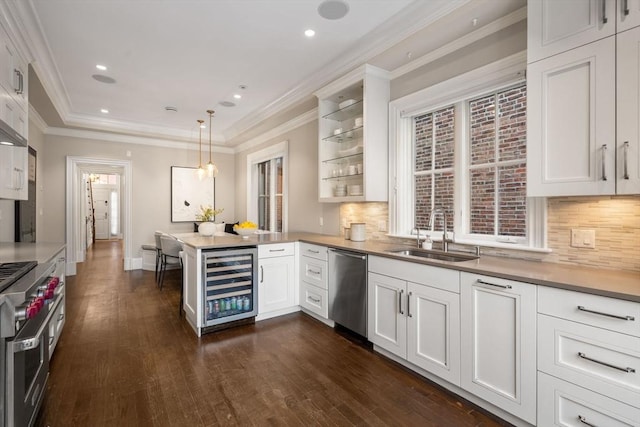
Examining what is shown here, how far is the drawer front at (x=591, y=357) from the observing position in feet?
Answer: 4.56

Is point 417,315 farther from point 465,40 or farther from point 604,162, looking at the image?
point 465,40

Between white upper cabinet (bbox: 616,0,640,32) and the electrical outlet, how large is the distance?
1128 millimetres

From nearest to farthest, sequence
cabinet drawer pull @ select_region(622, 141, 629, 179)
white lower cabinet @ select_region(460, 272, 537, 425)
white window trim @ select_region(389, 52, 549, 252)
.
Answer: cabinet drawer pull @ select_region(622, 141, 629, 179)
white lower cabinet @ select_region(460, 272, 537, 425)
white window trim @ select_region(389, 52, 549, 252)

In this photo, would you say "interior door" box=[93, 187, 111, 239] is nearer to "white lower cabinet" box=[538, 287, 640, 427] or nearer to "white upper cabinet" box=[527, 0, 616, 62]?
"white upper cabinet" box=[527, 0, 616, 62]

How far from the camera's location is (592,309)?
4.86 ft

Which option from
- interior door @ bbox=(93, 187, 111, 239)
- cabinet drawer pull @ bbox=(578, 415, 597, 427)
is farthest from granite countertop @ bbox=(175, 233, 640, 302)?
interior door @ bbox=(93, 187, 111, 239)

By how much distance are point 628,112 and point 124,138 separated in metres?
7.09

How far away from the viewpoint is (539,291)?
5.49 feet

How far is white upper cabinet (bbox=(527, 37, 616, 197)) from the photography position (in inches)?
65.1

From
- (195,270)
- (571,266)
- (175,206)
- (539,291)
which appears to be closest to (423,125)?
(571,266)

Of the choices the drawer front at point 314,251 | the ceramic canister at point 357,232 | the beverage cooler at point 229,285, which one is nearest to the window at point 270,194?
the drawer front at point 314,251

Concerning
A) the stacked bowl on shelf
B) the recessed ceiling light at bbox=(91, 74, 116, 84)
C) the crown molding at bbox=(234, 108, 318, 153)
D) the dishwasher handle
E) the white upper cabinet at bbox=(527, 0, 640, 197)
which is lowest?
the dishwasher handle

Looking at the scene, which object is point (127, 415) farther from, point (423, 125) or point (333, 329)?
point (423, 125)

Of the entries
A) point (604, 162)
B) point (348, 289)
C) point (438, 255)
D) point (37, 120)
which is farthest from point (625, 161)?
point (37, 120)
